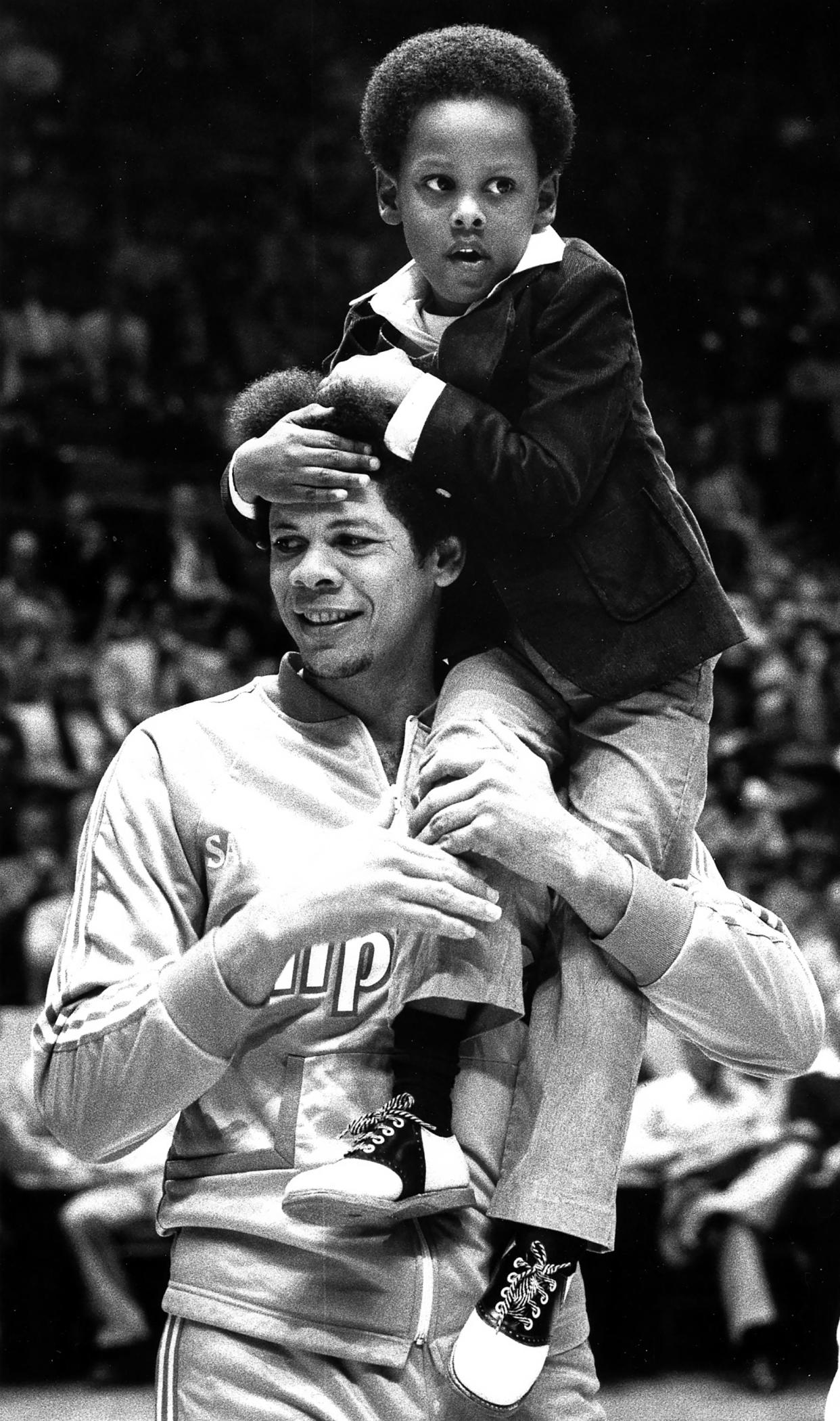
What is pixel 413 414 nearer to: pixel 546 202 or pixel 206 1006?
pixel 546 202

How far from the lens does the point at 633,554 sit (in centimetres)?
193

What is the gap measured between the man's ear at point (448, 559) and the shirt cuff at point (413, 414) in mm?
159

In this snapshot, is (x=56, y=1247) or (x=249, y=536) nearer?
(x=249, y=536)

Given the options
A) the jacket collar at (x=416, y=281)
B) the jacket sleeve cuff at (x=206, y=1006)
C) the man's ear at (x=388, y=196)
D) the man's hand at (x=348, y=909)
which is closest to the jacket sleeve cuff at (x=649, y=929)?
the man's hand at (x=348, y=909)

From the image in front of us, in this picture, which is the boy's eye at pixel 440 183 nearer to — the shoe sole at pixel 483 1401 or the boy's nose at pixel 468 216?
the boy's nose at pixel 468 216

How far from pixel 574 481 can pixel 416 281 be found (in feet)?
0.95

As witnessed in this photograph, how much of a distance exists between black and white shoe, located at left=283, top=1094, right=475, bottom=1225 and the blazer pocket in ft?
1.71

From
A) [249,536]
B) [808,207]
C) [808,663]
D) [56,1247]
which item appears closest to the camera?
[249,536]

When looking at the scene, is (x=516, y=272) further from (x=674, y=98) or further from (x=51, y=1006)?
(x=674, y=98)

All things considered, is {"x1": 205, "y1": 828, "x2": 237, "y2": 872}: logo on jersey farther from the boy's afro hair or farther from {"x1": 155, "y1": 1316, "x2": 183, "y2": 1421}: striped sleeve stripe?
→ the boy's afro hair

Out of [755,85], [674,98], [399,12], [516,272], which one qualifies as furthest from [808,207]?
[516,272]

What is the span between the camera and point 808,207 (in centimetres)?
357

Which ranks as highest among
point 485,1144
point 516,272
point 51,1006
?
point 516,272

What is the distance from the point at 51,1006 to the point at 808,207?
2347mm
